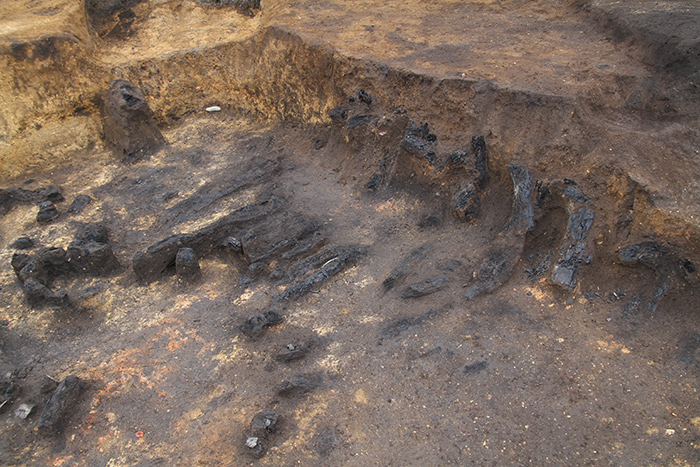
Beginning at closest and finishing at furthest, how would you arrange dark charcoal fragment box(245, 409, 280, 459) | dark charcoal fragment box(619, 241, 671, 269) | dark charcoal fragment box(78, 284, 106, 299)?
dark charcoal fragment box(245, 409, 280, 459) < dark charcoal fragment box(619, 241, 671, 269) < dark charcoal fragment box(78, 284, 106, 299)

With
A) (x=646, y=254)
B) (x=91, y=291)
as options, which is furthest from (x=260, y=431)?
(x=646, y=254)

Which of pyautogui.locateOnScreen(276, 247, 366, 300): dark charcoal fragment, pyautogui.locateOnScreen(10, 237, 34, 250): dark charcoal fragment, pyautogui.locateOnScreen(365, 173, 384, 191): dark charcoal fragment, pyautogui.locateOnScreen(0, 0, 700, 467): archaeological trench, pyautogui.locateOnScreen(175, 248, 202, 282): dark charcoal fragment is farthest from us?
pyautogui.locateOnScreen(365, 173, 384, 191): dark charcoal fragment

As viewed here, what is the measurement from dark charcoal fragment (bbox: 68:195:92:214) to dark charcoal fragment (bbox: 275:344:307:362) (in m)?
5.82

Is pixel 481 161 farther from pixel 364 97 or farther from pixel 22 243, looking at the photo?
pixel 22 243

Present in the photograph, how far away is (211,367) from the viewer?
20.1 ft

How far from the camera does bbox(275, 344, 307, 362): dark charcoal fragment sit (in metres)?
6.03

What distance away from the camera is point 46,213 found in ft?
29.1

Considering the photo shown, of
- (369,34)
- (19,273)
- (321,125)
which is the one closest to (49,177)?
(19,273)

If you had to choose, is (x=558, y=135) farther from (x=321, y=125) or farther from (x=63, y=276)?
(x=63, y=276)

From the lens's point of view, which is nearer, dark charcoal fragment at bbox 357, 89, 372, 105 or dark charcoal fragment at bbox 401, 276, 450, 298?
dark charcoal fragment at bbox 401, 276, 450, 298

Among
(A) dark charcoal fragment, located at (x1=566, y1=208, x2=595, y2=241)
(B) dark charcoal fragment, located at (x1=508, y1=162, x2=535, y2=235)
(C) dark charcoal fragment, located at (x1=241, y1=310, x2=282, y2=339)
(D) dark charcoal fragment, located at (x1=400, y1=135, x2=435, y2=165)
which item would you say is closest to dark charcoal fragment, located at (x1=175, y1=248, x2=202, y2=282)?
(C) dark charcoal fragment, located at (x1=241, y1=310, x2=282, y2=339)

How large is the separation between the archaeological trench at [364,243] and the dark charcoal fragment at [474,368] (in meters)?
0.05

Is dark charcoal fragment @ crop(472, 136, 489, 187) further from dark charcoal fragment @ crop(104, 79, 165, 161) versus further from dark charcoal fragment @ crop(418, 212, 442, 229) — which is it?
dark charcoal fragment @ crop(104, 79, 165, 161)

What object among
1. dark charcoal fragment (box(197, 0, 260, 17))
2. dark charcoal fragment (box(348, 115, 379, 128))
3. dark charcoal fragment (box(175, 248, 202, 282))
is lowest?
dark charcoal fragment (box(175, 248, 202, 282))
